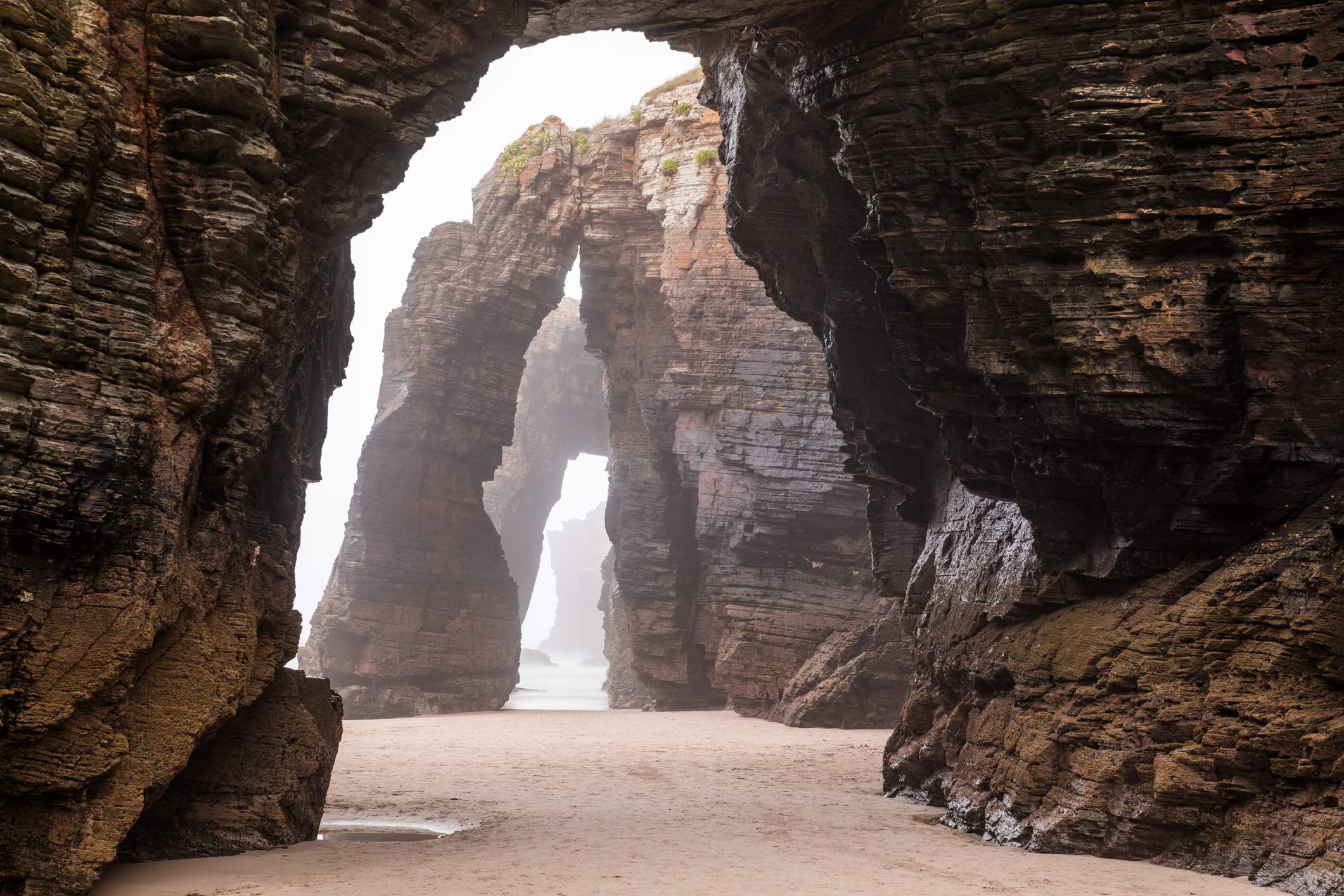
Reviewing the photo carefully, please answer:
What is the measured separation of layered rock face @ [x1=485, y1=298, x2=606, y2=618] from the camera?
174 feet

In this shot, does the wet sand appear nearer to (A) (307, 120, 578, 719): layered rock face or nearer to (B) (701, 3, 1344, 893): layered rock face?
(B) (701, 3, 1344, 893): layered rock face

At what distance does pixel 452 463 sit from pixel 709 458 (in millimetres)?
9729

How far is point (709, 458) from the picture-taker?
102ft

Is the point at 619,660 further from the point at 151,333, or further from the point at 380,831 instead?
the point at 151,333

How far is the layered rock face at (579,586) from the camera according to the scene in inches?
3920

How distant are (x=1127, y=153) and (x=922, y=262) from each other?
2.78 meters

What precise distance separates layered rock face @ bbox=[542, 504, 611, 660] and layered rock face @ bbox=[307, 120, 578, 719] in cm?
5582

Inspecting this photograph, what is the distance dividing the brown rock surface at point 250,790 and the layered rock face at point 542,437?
135 feet

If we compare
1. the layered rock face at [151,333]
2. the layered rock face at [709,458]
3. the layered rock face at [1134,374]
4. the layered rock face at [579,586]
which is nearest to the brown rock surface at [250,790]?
the layered rock face at [151,333]

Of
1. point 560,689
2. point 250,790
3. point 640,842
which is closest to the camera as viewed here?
point 250,790

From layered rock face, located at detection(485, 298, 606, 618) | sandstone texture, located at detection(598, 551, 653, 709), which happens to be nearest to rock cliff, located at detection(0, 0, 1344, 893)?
sandstone texture, located at detection(598, 551, 653, 709)

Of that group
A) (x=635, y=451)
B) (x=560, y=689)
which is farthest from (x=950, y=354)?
(x=560, y=689)

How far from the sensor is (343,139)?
35.6 ft

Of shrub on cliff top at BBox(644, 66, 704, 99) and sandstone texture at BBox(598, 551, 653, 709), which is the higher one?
shrub on cliff top at BBox(644, 66, 704, 99)
